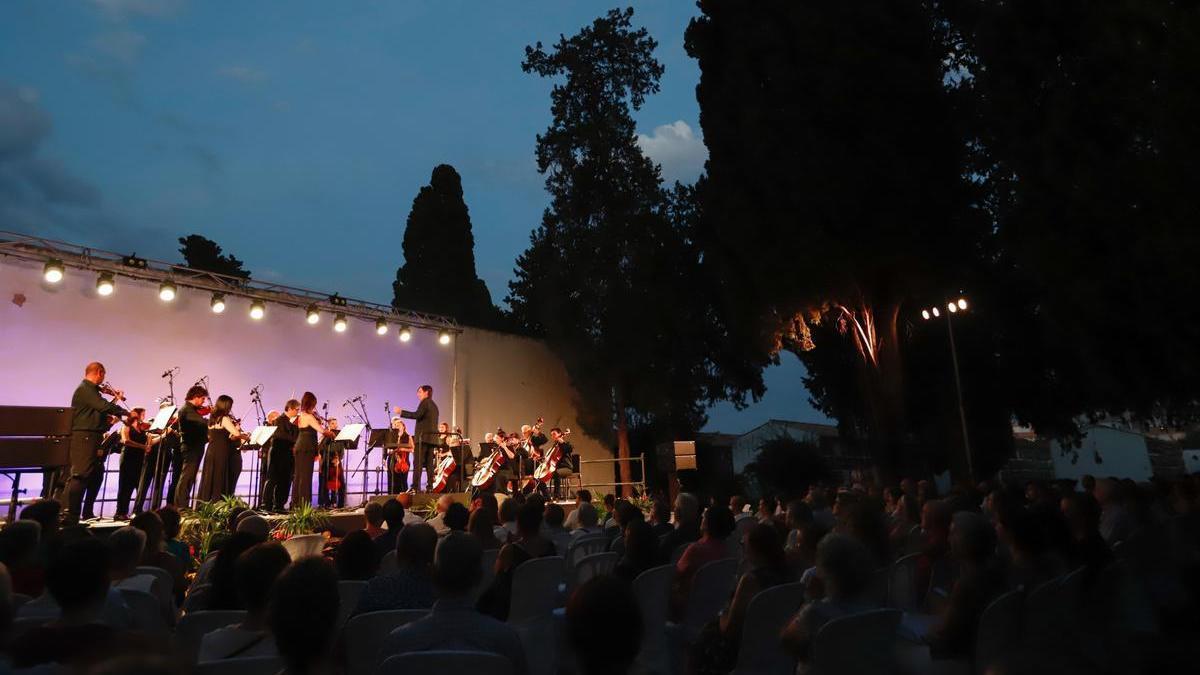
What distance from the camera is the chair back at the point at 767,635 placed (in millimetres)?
2867

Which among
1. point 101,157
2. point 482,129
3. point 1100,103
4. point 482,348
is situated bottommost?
point 482,348

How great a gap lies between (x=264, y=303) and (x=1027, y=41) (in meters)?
12.6

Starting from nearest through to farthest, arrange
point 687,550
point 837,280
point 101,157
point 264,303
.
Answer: point 687,550 < point 264,303 < point 837,280 < point 101,157

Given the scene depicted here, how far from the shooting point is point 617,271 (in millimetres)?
17062

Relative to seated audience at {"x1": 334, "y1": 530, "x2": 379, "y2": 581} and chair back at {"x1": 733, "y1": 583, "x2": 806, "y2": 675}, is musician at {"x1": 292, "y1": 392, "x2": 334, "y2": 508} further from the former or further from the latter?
chair back at {"x1": 733, "y1": 583, "x2": 806, "y2": 675}

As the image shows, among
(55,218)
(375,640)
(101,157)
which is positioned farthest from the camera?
(101,157)

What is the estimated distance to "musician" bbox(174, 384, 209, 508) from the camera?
326 inches

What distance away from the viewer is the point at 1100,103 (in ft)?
27.4

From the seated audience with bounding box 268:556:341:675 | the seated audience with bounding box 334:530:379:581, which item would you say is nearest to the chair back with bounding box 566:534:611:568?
the seated audience with bounding box 334:530:379:581

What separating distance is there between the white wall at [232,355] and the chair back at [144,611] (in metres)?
8.98

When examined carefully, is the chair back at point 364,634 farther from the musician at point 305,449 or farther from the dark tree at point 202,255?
the dark tree at point 202,255

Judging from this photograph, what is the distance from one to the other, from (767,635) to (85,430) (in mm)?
7993

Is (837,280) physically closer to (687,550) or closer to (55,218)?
(687,550)

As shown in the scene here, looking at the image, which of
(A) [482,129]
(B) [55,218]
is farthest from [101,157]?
(A) [482,129]
